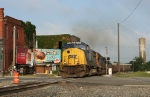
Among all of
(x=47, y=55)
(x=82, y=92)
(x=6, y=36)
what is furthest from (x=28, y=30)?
(x=82, y=92)

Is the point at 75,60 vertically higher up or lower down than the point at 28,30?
lower down

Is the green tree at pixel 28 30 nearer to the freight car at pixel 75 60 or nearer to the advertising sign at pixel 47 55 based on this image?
the advertising sign at pixel 47 55

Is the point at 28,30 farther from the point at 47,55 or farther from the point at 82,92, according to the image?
the point at 82,92

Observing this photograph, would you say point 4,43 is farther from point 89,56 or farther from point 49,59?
point 89,56

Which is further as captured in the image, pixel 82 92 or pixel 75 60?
pixel 75 60

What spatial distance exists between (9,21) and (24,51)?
7.53 metres

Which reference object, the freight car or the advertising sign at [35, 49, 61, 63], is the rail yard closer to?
the freight car

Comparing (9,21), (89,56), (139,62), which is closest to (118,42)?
(89,56)

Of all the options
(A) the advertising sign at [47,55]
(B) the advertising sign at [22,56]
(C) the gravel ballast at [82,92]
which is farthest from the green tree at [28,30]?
(C) the gravel ballast at [82,92]

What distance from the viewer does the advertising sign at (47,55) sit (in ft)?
218

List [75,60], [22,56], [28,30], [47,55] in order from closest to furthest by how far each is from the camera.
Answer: [75,60], [22,56], [47,55], [28,30]

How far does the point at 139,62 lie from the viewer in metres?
144

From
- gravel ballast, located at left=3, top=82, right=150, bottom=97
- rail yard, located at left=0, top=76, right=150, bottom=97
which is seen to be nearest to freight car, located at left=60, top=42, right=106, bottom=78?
rail yard, located at left=0, top=76, right=150, bottom=97

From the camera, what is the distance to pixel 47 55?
66875 millimetres
